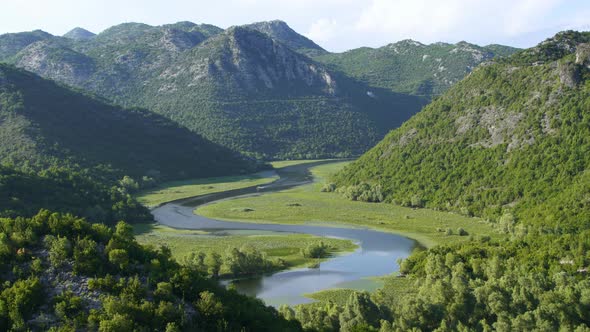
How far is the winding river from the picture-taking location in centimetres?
7638

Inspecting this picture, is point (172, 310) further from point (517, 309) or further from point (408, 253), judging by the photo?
point (408, 253)

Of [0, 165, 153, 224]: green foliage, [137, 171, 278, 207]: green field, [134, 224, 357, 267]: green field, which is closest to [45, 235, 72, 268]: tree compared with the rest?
[134, 224, 357, 267]: green field

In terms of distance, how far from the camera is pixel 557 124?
134500 mm

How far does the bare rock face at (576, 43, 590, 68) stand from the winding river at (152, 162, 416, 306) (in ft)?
236

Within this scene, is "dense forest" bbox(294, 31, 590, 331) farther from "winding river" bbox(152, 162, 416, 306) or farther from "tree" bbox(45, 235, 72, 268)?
"tree" bbox(45, 235, 72, 268)

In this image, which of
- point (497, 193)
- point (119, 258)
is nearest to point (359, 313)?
point (119, 258)

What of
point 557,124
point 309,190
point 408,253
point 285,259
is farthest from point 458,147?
point 285,259

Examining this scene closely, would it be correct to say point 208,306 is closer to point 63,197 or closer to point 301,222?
point 301,222

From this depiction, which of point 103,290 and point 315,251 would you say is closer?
point 103,290

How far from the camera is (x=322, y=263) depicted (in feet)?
298

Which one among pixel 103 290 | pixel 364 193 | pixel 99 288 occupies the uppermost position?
pixel 99 288

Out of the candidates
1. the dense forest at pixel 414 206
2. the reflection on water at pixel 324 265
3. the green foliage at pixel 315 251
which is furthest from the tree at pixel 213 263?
the green foliage at pixel 315 251

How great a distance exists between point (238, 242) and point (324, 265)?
906 inches

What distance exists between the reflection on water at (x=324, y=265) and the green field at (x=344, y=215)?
5.25 metres
